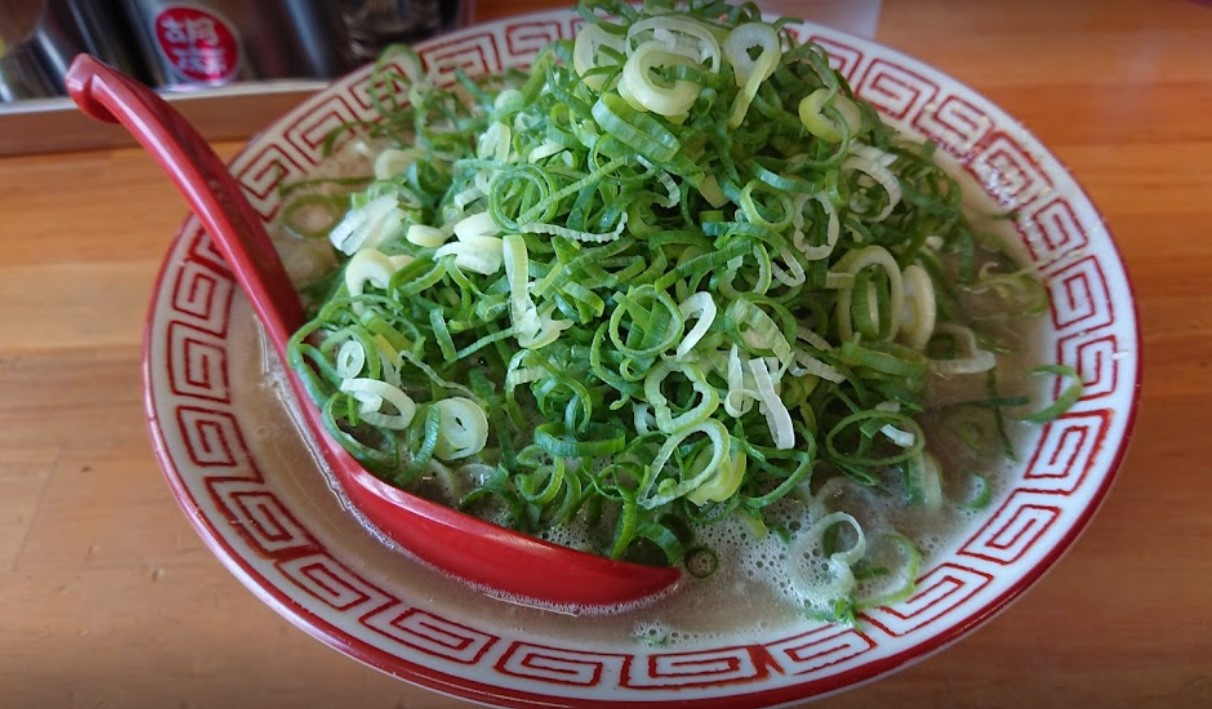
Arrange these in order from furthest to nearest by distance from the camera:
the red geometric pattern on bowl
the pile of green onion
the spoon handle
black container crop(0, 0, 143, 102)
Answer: black container crop(0, 0, 143, 102) < the spoon handle < the pile of green onion < the red geometric pattern on bowl

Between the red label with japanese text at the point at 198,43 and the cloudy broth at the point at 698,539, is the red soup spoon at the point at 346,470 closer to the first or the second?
the cloudy broth at the point at 698,539

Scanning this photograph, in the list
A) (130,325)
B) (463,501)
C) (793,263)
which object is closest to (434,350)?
(463,501)

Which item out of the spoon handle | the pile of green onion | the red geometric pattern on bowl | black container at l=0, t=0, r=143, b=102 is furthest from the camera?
black container at l=0, t=0, r=143, b=102

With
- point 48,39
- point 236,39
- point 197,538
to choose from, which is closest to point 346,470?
point 197,538

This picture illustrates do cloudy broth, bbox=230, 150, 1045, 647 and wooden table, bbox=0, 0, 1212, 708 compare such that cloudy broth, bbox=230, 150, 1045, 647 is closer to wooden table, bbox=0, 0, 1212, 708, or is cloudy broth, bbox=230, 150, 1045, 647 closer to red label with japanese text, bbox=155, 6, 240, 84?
wooden table, bbox=0, 0, 1212, 708

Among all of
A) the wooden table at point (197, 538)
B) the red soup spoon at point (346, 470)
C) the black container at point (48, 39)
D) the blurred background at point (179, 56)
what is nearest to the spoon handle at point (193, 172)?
the red soup spoon at point (346, 470)

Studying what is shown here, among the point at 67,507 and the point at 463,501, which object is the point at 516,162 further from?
the point at 67,507

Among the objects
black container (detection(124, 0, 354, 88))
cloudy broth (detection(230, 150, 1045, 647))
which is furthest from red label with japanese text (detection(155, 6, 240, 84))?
cloudy broth (detection(230, 150, 1045, 647))

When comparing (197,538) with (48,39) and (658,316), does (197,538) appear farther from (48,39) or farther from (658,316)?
(48,39)
